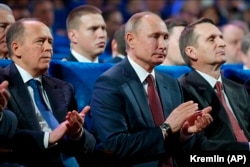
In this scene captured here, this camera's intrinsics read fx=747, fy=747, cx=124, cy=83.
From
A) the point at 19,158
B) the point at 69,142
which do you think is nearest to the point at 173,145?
the point at 69,142

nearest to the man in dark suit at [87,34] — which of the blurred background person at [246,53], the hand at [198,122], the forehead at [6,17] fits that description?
the forehead at [6,17]

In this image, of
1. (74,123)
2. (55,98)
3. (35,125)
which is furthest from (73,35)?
(74,123)

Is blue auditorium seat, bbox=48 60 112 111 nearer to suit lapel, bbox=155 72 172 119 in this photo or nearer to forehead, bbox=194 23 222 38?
suit lapel, bbox=155 72 172 119

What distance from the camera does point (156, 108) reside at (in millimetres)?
3811

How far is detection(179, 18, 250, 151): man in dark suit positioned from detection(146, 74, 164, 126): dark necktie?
10.6 inches

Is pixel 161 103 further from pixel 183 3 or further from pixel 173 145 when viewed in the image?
pixel 183 3

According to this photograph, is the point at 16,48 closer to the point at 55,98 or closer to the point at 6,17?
the point at 55,98

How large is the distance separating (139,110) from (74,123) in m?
0.42

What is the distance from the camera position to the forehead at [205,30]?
171 inches

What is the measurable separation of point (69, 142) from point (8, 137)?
14.0 inches

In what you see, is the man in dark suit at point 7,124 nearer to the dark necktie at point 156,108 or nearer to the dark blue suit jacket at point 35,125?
the dark blue suit jacket at point 35,125

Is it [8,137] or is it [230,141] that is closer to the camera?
[8,137]

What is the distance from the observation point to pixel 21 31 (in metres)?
3.78

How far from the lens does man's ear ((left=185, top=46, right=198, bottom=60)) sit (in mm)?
4312
